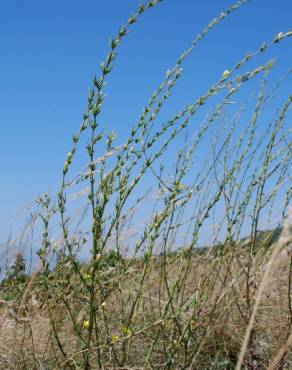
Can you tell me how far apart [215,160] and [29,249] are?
109 centimetres

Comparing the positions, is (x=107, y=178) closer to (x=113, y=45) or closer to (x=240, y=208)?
(x=113, y=45)

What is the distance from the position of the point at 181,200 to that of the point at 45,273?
23.2 inches

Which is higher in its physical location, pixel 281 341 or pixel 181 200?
pixel 181 200

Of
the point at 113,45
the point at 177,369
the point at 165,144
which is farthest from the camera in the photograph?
the point at 177,369

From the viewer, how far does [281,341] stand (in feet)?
8.88

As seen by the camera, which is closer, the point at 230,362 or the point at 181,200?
the point at 181,200

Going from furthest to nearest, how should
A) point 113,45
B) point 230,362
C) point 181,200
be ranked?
1. point 230,362
2. point 181,200
3. point 113,45

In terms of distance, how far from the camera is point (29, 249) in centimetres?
269

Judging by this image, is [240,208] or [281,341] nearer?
[240,208]

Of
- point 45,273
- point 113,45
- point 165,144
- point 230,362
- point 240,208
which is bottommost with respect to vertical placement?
point 230,362

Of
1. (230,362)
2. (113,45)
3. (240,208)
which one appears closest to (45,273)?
(113,45)

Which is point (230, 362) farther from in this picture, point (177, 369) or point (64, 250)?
point (64, 250)

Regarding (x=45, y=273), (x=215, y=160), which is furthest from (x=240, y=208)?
(x=45, y=273)

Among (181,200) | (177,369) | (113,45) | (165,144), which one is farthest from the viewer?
(177,369)
